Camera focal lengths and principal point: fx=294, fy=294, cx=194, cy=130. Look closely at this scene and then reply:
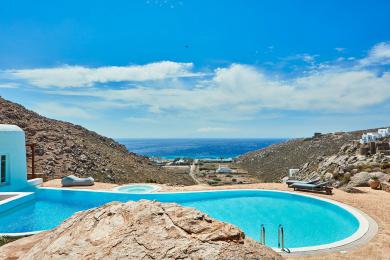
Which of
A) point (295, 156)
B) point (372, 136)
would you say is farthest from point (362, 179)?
point (295, 156)

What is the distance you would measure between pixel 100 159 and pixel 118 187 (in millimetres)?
16564

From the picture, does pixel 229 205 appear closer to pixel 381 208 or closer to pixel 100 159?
pixel 381 208

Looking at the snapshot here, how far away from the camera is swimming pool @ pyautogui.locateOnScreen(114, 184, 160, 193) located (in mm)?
14578

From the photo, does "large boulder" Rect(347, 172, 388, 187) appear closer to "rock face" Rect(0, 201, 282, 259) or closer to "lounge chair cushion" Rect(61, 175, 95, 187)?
"lounge chair cushion" Rect(61, 175, 95, 187)

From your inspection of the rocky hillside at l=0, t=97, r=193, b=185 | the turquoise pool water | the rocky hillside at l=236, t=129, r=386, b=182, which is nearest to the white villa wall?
the turquoise pool water

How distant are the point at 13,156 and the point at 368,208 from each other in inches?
607

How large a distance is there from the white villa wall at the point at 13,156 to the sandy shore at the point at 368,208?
149 centimetres

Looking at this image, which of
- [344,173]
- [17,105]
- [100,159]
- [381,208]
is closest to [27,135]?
[100,159]

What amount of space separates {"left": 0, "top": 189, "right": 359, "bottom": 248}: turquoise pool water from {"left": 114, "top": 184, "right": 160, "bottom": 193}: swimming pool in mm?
927

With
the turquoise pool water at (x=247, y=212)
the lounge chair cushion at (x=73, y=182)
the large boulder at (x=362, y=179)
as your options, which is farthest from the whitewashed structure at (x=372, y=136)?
the lounge chair cushion at (x=73, y=182)

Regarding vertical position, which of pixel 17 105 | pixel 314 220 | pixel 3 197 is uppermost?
pixel 17 105

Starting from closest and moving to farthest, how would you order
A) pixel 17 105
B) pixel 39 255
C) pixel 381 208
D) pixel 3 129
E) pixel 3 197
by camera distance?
pixel 39 255
pixel 381 208
pixel 3 197
pixel 3 129
pixel 17 105

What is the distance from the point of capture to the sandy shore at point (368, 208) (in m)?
6.31

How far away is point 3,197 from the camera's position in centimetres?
1180
